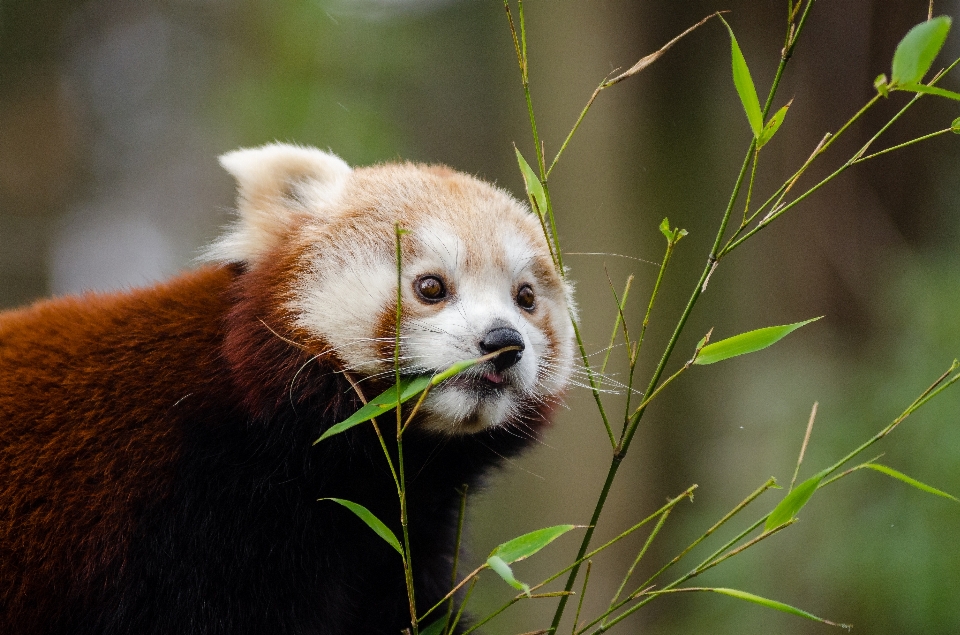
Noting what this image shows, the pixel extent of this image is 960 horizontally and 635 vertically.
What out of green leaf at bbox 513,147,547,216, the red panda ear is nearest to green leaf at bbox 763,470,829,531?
green leaf at bbox 513,147,547,216

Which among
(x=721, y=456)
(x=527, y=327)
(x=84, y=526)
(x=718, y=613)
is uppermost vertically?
(x=527, y=327)

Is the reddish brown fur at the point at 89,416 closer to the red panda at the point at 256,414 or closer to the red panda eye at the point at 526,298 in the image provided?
the red panda at the point at 256,414

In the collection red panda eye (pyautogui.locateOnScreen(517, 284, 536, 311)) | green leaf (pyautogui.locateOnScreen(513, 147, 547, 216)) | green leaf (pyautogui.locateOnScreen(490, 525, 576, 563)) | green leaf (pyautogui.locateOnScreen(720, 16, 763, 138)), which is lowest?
green leaf (pyautogui.locateOnScreen(490, 525, 576, 563))

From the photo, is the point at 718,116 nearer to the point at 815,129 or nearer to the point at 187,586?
the point at 815,129

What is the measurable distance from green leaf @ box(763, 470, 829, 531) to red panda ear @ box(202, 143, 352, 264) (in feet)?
4.87

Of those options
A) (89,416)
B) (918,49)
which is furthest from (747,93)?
(89,416)

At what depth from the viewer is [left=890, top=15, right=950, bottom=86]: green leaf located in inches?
55.5

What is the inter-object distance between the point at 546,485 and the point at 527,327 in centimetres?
296

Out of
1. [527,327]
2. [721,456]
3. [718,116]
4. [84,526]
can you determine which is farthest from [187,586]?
[718,116]

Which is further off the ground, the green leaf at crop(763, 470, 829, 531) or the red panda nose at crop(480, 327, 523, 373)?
the red panda nose at crop(480, 327, 523, 373)

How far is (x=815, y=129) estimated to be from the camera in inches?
180

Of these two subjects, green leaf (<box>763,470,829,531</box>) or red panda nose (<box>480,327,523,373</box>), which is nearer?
green leaf (<box>763,470,829,531</box>)

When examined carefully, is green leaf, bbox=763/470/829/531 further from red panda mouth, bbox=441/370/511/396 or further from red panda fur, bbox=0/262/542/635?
red panda fur, bbox=0/262/542/635

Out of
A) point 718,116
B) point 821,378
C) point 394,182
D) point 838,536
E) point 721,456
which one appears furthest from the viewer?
point 718,116
